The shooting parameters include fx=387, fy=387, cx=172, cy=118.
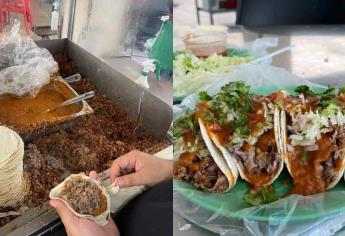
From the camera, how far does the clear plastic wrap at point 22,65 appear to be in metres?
0.53

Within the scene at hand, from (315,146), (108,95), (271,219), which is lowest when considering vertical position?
(271,219)

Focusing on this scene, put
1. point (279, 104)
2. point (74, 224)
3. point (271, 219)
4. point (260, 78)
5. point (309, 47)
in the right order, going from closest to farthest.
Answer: point (74, 224) < point (271, 219) < point (279, 104) < point (260, 78) < point (309, 47)

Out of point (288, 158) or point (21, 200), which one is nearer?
point (21, 200)

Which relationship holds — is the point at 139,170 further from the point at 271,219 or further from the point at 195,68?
the point at 195,68

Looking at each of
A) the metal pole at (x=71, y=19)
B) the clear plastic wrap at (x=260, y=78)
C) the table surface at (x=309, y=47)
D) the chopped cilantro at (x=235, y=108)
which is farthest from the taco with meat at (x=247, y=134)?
the table surface at (x=309, y=47)

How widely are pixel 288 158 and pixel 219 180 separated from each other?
0.51 ft

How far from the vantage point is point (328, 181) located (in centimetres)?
77

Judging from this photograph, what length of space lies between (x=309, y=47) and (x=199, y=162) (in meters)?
0.96

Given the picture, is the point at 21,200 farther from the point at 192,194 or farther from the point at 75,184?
the point at 192,194

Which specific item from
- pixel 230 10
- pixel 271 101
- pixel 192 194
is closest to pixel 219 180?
pixel 192 194

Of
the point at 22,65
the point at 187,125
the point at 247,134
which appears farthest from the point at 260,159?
the point at 22,65

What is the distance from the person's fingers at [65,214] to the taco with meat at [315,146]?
0.47 meters

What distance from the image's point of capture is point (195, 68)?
1.16 m

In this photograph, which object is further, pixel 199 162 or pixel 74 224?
pixel 199 162
